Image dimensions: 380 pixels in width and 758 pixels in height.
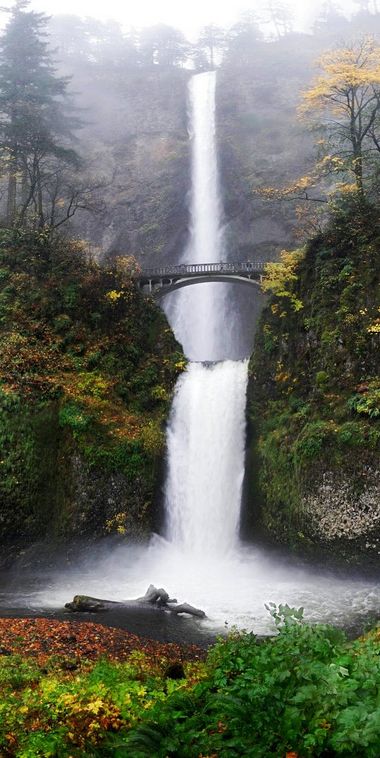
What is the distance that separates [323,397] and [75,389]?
342 inches

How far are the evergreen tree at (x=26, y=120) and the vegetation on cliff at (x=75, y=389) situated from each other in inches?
180

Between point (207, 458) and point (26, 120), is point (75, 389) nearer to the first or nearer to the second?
point (207, 458)

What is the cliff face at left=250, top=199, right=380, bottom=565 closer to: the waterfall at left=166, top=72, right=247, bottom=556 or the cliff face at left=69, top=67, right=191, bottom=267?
the waterfall at left=166, top=72, right=247, bottom=556

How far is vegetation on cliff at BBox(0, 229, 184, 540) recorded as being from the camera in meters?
16.5

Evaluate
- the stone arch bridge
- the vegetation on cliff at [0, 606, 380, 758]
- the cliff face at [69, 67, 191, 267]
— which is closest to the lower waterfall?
the stone arch bridge

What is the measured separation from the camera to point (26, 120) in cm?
2442

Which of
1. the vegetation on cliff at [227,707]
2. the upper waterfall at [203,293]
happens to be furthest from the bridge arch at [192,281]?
the vegetation on cliff at [227,707]

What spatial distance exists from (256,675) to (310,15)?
9988 cm

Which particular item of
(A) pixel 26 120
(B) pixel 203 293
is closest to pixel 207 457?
(B) pixel 203 293

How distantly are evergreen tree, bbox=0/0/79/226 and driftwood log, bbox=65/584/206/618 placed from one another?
17830 mm

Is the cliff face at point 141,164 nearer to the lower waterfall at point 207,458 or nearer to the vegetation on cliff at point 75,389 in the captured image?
the vegetation on cliff at point 75,389

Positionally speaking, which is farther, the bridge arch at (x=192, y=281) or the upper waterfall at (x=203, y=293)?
the upper waterfall at (x=203, y=293)

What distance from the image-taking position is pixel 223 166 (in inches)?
1527

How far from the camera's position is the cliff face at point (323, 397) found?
14.3 metres
